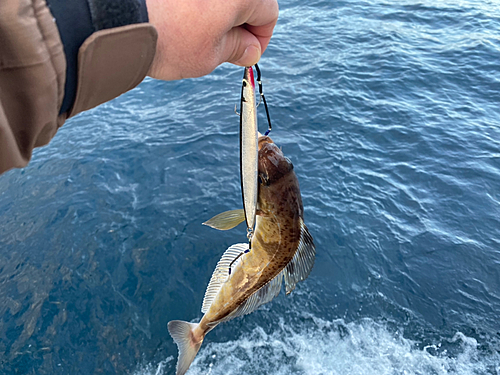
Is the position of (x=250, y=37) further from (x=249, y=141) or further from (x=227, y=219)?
(x=227, y=219)

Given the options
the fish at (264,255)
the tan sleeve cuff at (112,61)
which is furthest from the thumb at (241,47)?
the fish at (264,255)

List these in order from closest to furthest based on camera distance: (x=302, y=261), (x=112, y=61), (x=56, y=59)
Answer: (x=56, y=59)
(x=112, y=61)
(x=302, y=261)

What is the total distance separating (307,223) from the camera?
24.6 feet

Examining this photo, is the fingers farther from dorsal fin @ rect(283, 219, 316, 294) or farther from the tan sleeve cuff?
dorsal fin @ rect(283, 219, 316, 294)

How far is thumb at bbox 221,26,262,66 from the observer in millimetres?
2072

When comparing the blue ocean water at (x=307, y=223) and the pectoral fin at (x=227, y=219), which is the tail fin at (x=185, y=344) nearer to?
the pectoral fin at (x=227, y=219)

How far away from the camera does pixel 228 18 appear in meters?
1.82

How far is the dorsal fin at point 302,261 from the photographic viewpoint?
2.96 meters

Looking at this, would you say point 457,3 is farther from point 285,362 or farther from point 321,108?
point 285,362

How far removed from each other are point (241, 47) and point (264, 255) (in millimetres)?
1684

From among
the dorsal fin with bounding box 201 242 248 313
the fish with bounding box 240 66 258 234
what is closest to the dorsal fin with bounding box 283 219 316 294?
the dorsal fin with bounding box 201 242 248 313

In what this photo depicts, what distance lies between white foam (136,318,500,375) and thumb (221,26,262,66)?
15.7 ft

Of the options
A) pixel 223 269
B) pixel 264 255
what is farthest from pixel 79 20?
pixel 223 269

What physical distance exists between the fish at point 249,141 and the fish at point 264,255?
44 centimetres
